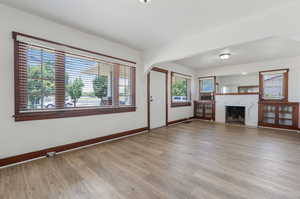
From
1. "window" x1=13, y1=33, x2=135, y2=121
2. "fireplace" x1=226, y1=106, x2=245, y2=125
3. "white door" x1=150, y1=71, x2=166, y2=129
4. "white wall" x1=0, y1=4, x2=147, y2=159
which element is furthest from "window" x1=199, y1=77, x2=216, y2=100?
"white wall" x1=0, y1=4, x2=147, y2=159

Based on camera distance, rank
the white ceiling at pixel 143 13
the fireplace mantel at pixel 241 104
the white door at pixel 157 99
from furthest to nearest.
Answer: the fireplace mantel at pixel 241 104 < the white door at pixel 157 99 < the white ceiling at pixel 143 13

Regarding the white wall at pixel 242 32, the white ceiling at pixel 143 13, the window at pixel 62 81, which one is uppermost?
the white ceiling at pixel 143 13

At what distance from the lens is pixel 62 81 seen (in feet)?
8.41

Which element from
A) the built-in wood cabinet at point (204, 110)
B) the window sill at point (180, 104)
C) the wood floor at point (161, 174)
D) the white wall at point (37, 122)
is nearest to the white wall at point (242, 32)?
the white wall at point (37, 122)

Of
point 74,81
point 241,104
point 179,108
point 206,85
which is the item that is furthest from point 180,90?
point 74,81

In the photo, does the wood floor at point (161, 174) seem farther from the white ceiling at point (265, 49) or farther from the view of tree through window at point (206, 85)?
the view of tree through window at point (206, 85)

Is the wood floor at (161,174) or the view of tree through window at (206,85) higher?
the view of tree through window at (206,85)

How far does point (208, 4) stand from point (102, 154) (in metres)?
3.00

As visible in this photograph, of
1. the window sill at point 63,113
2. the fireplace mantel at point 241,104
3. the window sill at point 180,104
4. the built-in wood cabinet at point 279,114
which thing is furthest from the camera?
the window sill at point 180,104

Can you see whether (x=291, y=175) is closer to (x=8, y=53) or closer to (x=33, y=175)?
(x=33, y=175)

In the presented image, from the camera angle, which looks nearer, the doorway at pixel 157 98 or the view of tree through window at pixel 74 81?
the view of tree through window at pixel 74 81

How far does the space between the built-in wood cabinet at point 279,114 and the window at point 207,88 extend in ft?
5.78

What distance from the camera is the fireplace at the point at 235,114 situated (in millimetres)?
5629

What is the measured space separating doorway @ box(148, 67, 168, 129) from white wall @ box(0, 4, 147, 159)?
140cm
